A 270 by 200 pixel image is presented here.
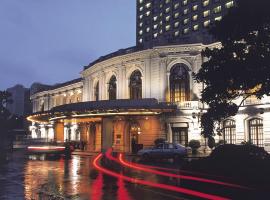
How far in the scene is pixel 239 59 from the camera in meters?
19.9

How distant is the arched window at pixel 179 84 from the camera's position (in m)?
47.6

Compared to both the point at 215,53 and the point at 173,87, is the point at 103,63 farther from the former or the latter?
the point at 215,53

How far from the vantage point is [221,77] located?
A: 65.6ft

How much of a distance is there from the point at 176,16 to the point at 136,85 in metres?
74.5

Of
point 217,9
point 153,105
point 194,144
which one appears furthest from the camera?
point 217,9

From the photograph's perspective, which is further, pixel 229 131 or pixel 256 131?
pixel 229 131

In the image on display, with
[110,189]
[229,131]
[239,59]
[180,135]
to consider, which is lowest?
[110,189]

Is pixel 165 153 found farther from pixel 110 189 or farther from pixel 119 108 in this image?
pixel 110 189

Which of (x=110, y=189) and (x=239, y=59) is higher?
(x=239, y=59)

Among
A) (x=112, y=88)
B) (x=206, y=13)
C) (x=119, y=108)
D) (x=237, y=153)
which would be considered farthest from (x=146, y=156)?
(x=206, y=13)

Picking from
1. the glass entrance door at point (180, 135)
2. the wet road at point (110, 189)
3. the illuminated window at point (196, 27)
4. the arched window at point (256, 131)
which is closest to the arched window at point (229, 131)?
the arched window at point (256, 131)

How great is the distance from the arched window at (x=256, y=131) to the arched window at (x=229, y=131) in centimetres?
203

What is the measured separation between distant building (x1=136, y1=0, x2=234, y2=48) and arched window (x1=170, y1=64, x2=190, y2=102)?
4871 cm

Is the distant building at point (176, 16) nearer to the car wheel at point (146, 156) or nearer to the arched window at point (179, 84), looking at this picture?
the arched window at point (179, 84)
